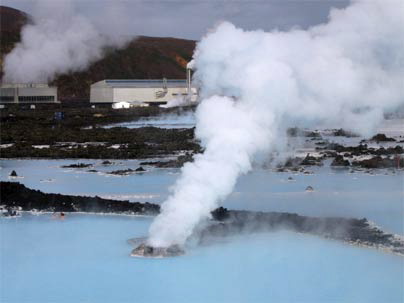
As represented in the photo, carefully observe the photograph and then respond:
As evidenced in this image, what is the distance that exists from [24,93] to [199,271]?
62.0m

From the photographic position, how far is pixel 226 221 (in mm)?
15086

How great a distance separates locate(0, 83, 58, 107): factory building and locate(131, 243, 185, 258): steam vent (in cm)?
5982

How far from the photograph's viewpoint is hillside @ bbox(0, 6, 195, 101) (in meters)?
89.3

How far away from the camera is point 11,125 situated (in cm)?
4494

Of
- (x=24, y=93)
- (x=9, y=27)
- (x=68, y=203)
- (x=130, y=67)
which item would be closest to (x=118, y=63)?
(x=130, y=67)

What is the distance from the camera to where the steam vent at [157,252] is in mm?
12094

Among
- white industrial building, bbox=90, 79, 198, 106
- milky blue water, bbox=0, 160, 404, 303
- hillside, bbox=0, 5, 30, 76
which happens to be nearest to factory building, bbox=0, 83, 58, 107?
white industrial building, bbox=90, 79, 198, 106

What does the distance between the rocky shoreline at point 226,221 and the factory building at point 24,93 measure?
175 feet

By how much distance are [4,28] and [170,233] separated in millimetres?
90248

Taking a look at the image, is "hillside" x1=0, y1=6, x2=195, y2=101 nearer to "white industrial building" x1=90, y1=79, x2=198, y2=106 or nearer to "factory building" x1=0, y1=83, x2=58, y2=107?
"factory building" x1=0, y1=83, x2=58, y2=107

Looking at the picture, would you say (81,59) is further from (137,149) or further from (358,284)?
(358,284)

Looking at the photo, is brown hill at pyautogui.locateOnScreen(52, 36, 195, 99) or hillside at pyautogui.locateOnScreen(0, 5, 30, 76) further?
brown hill at pyautogui.locateOnScreen(52, 36, 195, 99)

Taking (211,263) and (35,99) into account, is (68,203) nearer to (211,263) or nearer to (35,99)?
(211,263)

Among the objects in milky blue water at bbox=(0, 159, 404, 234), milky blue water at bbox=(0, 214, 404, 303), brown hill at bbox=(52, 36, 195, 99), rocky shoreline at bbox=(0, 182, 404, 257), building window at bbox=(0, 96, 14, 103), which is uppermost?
brown hill at bbox=(52, 36, 195, 99)
